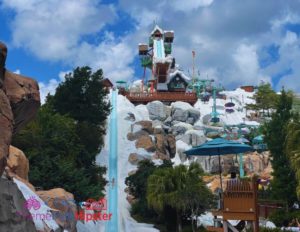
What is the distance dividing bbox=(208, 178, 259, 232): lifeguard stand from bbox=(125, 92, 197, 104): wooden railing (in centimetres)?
3914

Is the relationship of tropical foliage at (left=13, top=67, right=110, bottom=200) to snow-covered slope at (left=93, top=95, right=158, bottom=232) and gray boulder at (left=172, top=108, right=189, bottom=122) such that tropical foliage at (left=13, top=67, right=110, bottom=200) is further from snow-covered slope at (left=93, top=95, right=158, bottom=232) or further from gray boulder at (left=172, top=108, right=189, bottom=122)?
gray boulder at (left=172, top=108, right=189, bottom=122)

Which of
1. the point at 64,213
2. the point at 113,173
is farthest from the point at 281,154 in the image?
the point at 113,173

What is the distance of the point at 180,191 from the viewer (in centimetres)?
1777

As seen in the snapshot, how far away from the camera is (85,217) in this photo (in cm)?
1781

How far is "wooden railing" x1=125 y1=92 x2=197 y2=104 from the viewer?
48.9m

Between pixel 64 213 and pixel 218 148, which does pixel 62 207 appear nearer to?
pixel 64 213

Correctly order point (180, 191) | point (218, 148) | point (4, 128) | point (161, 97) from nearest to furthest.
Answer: point (4, 128), point (218, 148), point (180, 191), point (161, 97)

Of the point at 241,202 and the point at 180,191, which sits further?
the point at 180,191

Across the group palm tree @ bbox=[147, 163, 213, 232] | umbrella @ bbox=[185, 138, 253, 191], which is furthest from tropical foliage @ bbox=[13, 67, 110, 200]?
umbrella @ bbox=[185, 138, 253, 191]

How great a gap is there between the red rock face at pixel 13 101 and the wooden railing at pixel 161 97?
40068 mm

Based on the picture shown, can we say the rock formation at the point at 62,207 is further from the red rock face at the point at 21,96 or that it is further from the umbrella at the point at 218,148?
the red rock face at the point at 21,96

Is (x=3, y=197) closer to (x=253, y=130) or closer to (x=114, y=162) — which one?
(x=114, y=162)

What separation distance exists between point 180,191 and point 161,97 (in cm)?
3181

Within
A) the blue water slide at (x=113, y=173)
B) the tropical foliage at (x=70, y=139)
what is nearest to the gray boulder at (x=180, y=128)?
the blue water slide at (x=113, y=173)
